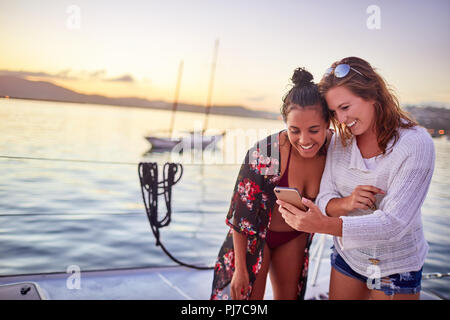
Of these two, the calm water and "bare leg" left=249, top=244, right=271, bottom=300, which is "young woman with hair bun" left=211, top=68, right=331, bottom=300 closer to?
"bare leg" left=249, top=244, right=271, bottom=300

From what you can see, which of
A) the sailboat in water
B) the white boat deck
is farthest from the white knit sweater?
the sailboat in water

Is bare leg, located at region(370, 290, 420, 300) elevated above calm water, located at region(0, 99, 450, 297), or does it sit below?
above

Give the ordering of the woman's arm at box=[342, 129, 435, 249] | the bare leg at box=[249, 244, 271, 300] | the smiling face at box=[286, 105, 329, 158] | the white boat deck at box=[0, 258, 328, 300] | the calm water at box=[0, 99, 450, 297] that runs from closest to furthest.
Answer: the woman's arm at box=[342, 129, 435, 249] → the smiling face at box=[286, 105, 329, 158] → the bare leg at box=[249, 244, 271, 300] → the white boat deck at box=[0, 258, 328, 300] → the calm water at box=[0, 99, 450, 297]

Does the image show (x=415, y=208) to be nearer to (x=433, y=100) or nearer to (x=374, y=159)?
(x=374, y=159)

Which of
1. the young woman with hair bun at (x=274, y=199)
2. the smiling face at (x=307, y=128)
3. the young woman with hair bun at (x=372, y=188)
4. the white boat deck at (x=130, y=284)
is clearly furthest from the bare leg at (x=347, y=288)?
the white boat deck at (x=130, y=284)

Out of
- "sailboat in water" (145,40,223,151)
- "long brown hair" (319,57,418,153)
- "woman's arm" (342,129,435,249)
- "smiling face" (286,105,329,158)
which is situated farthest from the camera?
"sailboat in water" (145,40,223,151)

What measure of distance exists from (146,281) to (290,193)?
1672 mm

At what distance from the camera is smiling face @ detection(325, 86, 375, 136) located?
A: 1.26 m

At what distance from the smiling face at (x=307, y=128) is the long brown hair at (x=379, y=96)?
0.15 m

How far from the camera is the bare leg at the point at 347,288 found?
1396 millimetres

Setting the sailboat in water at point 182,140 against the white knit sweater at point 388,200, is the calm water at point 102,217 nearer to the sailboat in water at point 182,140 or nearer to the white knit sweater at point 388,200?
the white knit sweater at point 388,200

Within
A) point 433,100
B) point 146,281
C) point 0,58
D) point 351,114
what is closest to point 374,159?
point 351,114

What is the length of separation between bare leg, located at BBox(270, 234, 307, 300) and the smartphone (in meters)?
0.39

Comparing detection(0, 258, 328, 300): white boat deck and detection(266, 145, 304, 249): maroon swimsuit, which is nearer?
detection(266, 145, 304, 249): maroon swimsuit
